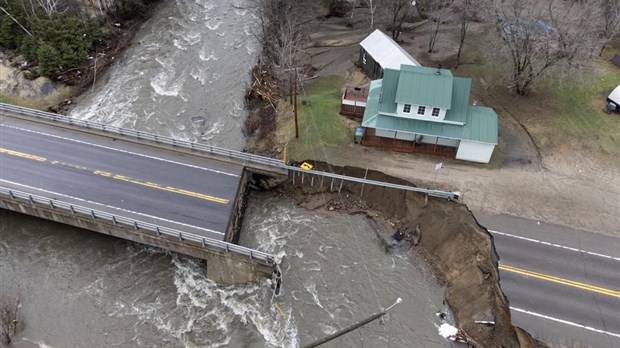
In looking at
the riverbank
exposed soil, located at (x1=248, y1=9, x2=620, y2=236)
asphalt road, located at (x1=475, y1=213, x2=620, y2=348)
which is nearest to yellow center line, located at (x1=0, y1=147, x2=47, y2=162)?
the riverbank

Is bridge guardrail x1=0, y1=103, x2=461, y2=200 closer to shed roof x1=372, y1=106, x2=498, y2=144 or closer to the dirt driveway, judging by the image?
the dirt driveway

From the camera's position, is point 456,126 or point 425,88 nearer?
point 425,88

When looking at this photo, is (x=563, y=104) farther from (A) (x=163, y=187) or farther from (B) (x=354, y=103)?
(A) (x=163, y=187)

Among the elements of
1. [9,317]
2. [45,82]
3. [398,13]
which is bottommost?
[9,317]

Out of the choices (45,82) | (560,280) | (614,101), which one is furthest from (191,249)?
(614,101)

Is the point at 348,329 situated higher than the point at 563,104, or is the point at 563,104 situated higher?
the point at 563,104

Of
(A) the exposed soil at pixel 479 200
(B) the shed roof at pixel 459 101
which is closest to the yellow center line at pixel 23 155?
(A) the exposed soil at pixel 479 200

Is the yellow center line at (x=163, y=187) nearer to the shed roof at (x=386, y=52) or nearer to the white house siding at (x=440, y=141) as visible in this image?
the white house siding at (x=440, y=141)
